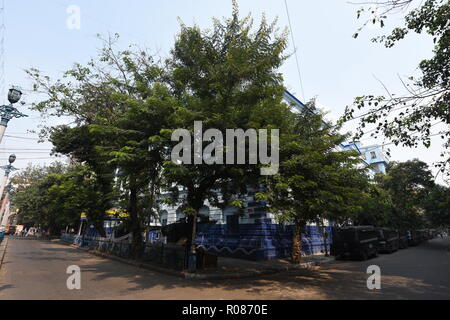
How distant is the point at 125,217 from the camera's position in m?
19.8

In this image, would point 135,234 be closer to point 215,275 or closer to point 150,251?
point 150,251

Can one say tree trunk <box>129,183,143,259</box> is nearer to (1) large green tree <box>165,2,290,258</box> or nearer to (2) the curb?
(2) the curb

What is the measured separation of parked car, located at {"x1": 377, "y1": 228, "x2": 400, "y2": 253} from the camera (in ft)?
67.6

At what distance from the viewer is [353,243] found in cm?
1659

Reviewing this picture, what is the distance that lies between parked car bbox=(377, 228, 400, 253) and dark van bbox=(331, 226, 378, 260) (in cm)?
335

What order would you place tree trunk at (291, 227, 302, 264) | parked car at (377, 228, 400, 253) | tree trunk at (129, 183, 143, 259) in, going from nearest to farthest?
tree trunk at (291, 227, 302, 264) < tree trunk at (129, 183, 143, 259) < parked car at (377, 228, 400, 253)

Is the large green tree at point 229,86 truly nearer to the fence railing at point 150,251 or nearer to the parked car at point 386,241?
the fence railing at point 150,251

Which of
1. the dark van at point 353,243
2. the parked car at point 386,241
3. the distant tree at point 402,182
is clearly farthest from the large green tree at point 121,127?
the distant tree at point 402,182

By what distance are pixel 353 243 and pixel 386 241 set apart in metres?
7.47

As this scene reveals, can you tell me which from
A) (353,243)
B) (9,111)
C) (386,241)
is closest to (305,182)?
(9,111)

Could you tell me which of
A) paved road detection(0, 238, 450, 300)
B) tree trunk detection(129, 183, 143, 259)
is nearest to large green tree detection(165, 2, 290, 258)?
paved road detection(0, 238, 450, 300)

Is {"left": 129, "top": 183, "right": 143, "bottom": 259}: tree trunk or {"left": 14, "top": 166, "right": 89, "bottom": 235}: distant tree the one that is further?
{"left": 14, "top": 166, "right": 89, "bottom": 235}: distant tree

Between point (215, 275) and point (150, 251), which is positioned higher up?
point (150, 251)
